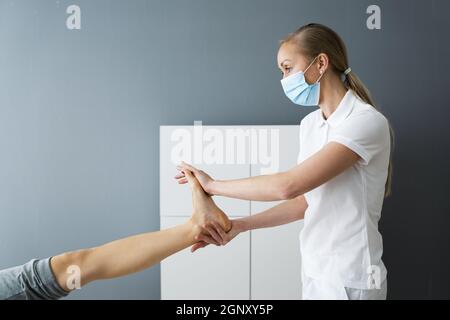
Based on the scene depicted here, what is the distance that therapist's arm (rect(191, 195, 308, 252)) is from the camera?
1863mm

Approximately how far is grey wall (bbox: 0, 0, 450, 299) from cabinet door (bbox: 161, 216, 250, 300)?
0.53m

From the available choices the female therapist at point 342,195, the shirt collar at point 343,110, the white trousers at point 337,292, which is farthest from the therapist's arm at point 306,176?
the white trousers at point 337,292

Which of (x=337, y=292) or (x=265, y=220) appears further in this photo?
(x=265, y=220)

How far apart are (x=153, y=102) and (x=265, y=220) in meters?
1.63

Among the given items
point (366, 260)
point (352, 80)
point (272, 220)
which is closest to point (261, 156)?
point (272, 220)

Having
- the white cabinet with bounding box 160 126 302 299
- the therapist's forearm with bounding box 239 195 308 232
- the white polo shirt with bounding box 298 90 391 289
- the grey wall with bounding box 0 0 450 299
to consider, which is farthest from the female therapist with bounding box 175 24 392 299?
the grey wall with bounding box 0 0 450 299

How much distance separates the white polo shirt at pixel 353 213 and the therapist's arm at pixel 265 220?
26 centimetres

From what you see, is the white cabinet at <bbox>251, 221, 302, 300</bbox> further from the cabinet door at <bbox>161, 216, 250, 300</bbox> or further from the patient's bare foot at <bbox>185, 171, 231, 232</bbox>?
the patient's bare foot at <bbox>185, 171, 231, 232</bbox>

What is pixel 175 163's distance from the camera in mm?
2885

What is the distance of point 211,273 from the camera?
2836 millimetres

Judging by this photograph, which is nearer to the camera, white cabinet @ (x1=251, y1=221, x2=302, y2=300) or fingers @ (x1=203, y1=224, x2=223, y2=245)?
fingers @ (x1=203, y1=224, x2=223, y2=245)

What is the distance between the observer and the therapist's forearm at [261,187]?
5.11 feet

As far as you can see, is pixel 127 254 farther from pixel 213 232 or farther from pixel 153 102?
pixel 153 102

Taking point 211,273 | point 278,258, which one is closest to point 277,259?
point 278,258
